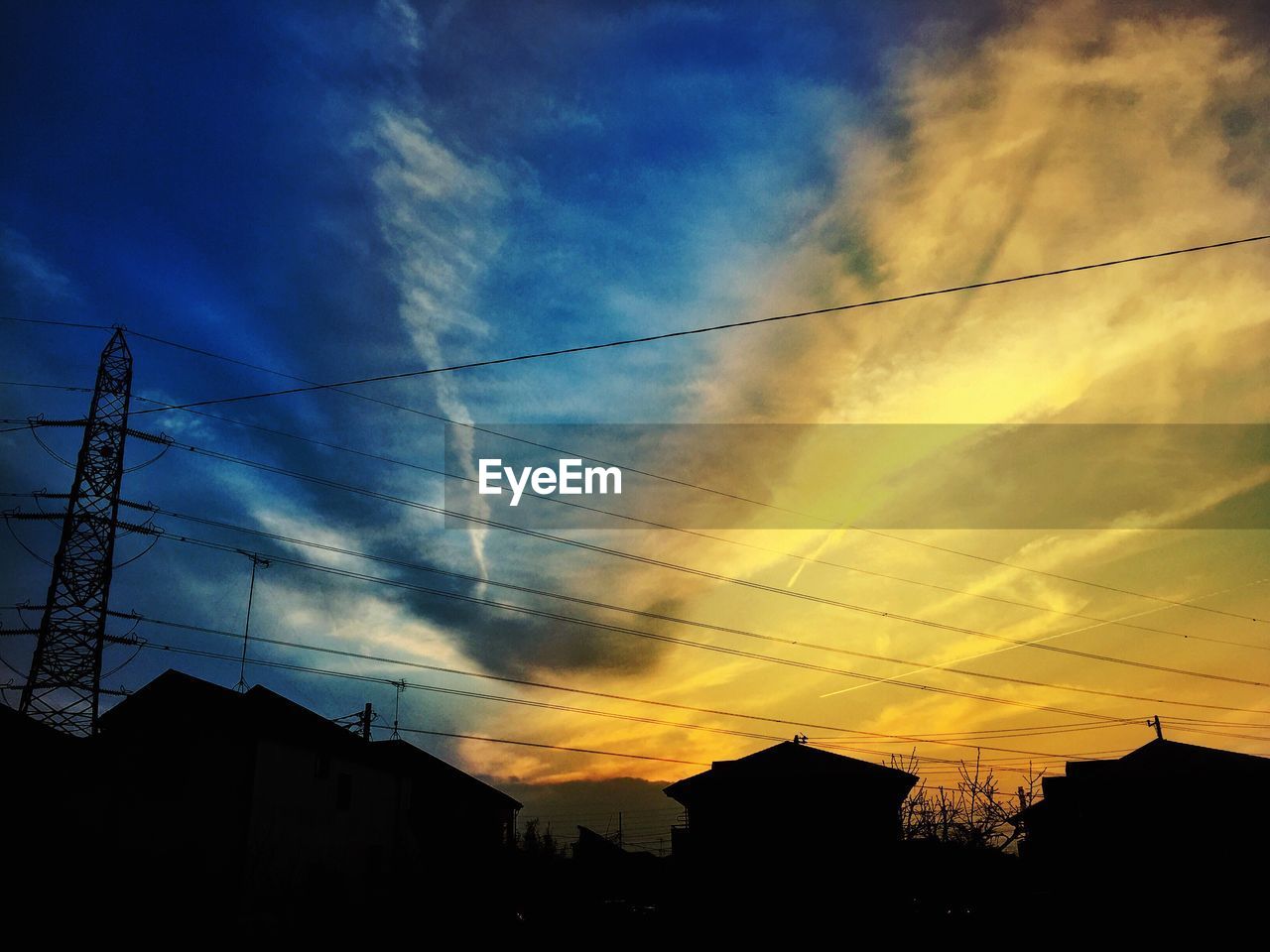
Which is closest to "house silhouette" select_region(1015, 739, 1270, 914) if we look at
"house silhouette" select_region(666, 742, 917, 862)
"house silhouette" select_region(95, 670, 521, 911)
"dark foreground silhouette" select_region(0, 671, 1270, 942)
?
"dark foreground silhouette" select_region(0, 671, 1270, 942)

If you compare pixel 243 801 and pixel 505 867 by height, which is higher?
pixel 243 801

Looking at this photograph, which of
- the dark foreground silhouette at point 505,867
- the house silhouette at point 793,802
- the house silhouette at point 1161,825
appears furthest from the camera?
the house silhouette at point 793,802

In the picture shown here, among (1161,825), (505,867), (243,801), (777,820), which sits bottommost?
(505,867)

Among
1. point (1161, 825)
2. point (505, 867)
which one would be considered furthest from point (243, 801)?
point (1161, 825)

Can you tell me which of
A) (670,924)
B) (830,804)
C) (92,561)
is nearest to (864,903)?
(670,924)

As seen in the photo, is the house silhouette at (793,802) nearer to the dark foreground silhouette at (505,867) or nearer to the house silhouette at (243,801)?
the dark foreground silhouette at (505,867)

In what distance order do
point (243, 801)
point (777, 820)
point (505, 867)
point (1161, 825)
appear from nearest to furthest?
point (243, 801), point (1161, 825), point (777, 820), point (505, 867)

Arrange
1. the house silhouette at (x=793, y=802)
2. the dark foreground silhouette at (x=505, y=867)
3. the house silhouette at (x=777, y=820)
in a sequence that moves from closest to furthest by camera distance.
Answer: the dark foreground silhouette at (x=505, y=867) < the house silhouette at (x=777, y=820) < the house silhouette at (x=793, y=802)

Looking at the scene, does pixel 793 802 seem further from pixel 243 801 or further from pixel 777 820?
pixel 243 801

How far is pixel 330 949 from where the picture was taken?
88.2ft

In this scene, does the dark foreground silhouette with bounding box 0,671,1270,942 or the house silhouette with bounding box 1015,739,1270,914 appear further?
the house silhouette with bounding box 1015,739,1270,914

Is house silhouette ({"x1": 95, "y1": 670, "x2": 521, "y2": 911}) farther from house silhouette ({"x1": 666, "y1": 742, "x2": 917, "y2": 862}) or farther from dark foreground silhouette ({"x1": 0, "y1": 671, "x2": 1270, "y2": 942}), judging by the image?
house silhouette ({"x1": 666, "y1": 742, "x2": 917, "y2": 862})

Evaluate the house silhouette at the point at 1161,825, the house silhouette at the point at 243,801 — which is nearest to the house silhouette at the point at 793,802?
the house silhouette at the point at 1161,825

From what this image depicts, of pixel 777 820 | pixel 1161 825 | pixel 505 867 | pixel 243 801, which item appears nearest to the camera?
pixel 243 801
